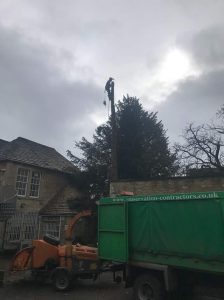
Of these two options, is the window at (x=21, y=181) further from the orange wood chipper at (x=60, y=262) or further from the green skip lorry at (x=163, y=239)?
the green skip lorry at (x=163, y=239)

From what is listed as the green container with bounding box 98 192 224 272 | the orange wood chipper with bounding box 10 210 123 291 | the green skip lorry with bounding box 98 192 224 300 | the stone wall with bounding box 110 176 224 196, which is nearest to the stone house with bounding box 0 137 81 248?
the stone wall with bounding box 110 176 224 196

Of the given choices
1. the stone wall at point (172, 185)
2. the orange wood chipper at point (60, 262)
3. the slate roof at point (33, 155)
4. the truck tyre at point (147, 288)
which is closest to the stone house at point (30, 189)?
the slate roof at point (33, 155)

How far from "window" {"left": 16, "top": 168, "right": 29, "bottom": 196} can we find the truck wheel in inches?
567

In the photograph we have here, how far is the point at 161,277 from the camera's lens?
8.41m

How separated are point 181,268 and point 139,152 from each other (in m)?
18.6

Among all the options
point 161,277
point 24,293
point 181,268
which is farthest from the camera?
point 24,293

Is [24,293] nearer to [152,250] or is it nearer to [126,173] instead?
[152,250]

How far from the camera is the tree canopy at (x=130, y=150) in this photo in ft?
83.4

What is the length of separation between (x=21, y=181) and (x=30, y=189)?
1.10 meters

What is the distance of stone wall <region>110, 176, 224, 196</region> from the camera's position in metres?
17.0

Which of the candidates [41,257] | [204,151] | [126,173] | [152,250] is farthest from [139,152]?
[152,250]

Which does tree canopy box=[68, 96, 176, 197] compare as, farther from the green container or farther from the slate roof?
the green container

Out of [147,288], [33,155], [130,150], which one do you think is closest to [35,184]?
[33,155]

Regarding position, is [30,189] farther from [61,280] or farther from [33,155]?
[61,280]
